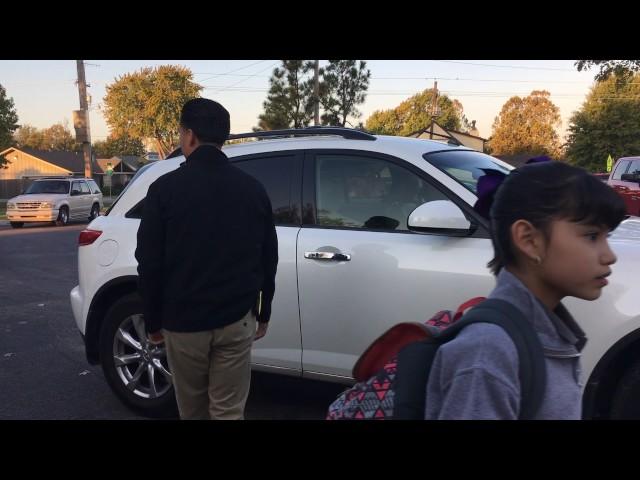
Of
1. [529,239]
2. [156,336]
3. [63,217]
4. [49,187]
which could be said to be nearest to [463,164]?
[156,336]

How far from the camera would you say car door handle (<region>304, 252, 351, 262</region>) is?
3.36 meters

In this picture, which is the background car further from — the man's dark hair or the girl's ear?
the girl's ear

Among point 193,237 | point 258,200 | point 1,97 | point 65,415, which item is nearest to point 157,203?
point 193,237

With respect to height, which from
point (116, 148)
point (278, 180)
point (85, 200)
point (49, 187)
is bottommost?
point (85, 200)

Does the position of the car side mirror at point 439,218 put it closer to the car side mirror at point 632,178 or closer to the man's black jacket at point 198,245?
the man's black jacket at point 198,245

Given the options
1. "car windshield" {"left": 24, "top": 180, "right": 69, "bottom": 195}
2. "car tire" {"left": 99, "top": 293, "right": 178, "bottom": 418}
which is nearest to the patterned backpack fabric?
"car tire" {"left": 99, "top": 293, "right": 178, "bottom": 418}

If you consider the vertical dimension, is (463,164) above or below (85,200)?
above

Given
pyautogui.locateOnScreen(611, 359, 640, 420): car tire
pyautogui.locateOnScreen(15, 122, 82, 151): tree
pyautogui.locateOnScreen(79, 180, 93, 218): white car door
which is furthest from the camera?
pyautogui.locateOnScreen(15, 122, 82, 151): tree

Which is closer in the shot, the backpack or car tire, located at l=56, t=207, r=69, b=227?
the backpack

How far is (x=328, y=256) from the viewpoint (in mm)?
3404

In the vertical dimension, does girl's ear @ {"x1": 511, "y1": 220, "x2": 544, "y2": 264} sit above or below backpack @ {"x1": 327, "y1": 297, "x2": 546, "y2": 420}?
above

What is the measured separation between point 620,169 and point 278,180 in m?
12.5

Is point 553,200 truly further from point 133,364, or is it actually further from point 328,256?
point 133,364

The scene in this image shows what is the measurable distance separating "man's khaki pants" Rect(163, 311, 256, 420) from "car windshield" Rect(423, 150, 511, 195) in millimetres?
1522
